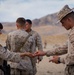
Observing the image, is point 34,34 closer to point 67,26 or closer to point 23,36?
point 23,36

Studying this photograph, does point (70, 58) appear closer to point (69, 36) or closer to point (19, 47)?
point (69, 36)

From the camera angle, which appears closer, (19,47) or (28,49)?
(19,47)

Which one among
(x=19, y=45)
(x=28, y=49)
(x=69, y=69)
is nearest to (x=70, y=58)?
(x=69, y=69)

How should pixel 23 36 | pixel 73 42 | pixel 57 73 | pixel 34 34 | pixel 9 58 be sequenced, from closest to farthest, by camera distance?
pixel 73 42
pixel 9 58
pixel 23 36
pixel 34 34
pixel 57 73

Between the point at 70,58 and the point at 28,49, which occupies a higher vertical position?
the point at 70,58

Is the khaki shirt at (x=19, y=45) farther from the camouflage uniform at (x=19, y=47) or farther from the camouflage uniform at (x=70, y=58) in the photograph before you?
the camouflage uniform at (x=70, y=58)

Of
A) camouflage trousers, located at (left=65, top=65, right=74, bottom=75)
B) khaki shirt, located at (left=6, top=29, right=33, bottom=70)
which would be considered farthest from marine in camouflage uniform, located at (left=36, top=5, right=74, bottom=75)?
khaki shirt, located at (left=6, top=29, right=33, bottom=70)

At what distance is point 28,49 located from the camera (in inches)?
344

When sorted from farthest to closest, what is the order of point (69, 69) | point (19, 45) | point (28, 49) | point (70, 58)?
1. point (28, 49)
2. point (19, 45)
3. point (69, 69)
4. point (70, 58)

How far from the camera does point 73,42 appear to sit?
234 inches

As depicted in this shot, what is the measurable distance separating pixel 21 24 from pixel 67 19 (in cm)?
263

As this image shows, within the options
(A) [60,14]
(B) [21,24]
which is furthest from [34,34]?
(A) [60,14]

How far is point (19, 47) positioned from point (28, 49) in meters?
0.35

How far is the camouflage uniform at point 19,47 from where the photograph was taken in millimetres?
8438
